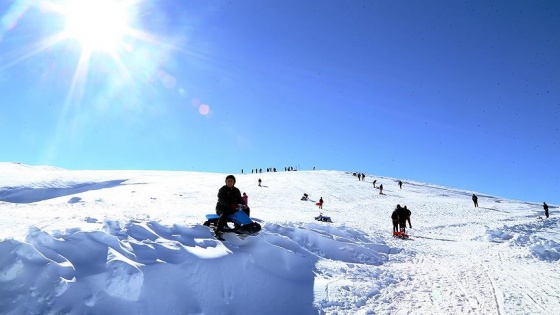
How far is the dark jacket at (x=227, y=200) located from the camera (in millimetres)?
8594

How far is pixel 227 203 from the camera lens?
28.6 ft

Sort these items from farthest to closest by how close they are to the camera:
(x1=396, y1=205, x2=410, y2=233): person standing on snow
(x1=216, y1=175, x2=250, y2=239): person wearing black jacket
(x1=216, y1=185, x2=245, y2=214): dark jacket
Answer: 1. (x1=396, y1=205, x2=410, y2=233): person standing on snow
2. (x1=216, y1=185, x2=245, y2=214): dark jacket
3. (x1=216, y1=175, x2=250, y2=239): person wearing black jacket

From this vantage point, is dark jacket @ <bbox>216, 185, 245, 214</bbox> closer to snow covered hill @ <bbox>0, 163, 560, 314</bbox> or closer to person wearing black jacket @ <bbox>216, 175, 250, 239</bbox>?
person wearing black jacket @ <bbox>216, 175, 250, 239</bbox>

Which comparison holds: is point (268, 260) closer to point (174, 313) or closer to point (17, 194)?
point (174, 313)

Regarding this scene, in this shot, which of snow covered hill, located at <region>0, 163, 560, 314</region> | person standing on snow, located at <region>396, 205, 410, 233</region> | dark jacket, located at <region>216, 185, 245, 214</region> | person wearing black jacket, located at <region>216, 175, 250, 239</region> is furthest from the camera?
person standing on snow, located at <region>396, 205, 410, 233</region>

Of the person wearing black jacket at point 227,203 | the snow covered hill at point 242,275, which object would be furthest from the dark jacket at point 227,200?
the snow covered hill at point 242,275

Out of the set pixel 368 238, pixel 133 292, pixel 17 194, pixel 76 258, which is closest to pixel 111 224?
pixel 76 258

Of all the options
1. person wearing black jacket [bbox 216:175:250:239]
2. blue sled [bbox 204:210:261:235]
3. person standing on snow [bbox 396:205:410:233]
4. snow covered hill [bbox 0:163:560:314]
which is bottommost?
snow covered hill [bbox 0:163:560:314]

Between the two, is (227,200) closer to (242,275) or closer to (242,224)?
(242,224)

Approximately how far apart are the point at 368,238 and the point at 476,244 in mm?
6216

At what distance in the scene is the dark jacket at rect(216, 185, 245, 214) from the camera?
8594 mm

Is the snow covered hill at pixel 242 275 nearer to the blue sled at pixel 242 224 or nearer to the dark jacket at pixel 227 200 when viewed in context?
the blue sled at pixel 242 224

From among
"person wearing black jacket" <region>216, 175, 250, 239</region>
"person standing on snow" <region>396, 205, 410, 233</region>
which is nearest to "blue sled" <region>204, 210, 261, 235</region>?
"person wearing black jacket" <region>216, 175, 250, 239</region>

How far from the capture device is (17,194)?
2828cm
